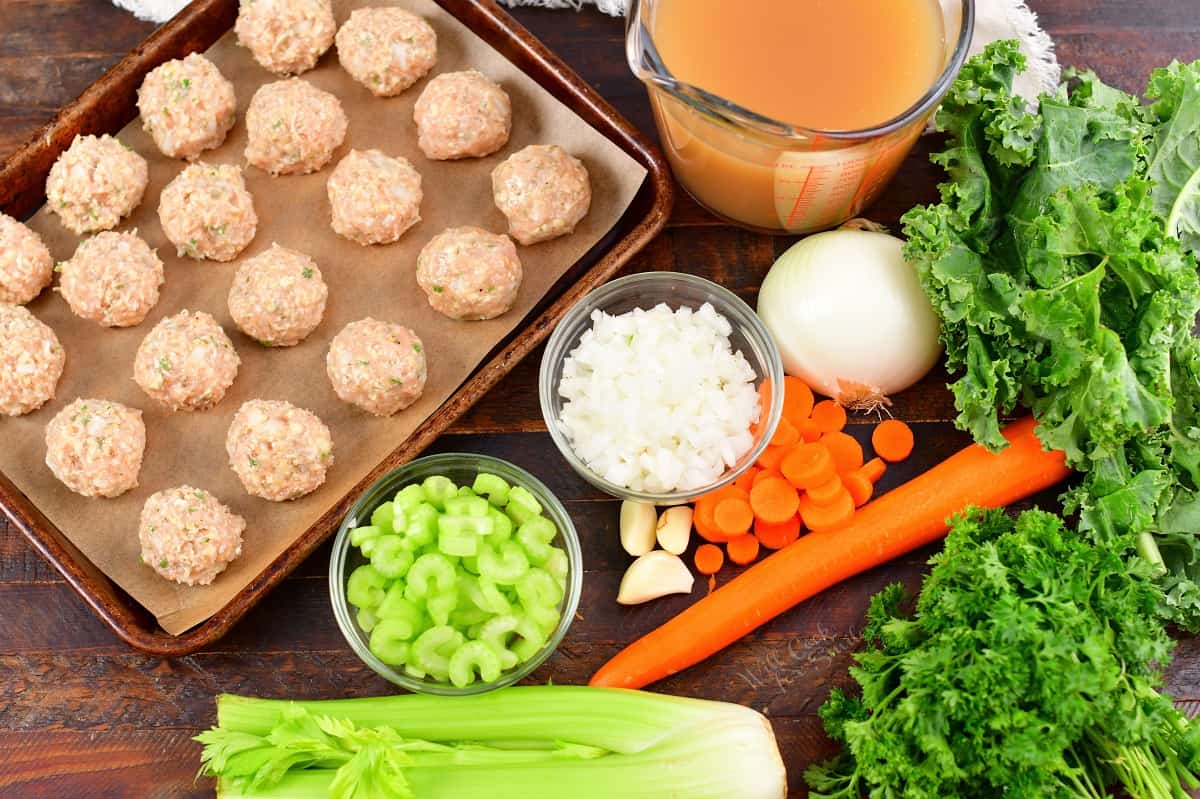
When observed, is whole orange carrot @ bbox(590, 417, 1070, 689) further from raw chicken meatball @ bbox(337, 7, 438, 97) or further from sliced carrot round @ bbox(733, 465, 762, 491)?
raw chicken meatball @ bbox(337, 7, 438, 97)

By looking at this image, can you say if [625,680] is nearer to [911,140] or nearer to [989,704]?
[989,704]

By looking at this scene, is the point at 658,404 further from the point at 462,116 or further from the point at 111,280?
the point at 111,280

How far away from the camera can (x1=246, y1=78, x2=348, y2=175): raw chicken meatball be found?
331 centimetres

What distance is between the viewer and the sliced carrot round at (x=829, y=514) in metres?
3.29

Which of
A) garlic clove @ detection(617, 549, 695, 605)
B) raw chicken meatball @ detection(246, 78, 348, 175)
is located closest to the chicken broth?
raw chicken meatball @ detection(246, 78, 348, 175)

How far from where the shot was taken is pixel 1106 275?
2.95m

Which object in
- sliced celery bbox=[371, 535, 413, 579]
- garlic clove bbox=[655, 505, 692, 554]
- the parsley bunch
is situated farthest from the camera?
garlic clove bbox=[655, 505, 692, 554]

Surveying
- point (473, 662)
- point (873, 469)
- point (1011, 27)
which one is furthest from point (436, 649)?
point (1011, 27)

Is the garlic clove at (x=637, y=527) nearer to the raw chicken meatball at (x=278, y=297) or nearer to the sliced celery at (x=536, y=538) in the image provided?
the sliced celery at (x=536, y=538)

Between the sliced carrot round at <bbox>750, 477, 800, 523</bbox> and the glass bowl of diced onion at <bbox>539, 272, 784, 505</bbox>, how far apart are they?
0.57ft

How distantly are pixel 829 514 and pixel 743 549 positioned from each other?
29 cm

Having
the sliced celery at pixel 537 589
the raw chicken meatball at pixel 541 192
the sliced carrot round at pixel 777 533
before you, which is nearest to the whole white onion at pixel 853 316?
the sliced carrot round at pixel 777 533

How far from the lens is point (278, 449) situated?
3.06 m

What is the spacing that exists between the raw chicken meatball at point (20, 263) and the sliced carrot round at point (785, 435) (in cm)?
232
